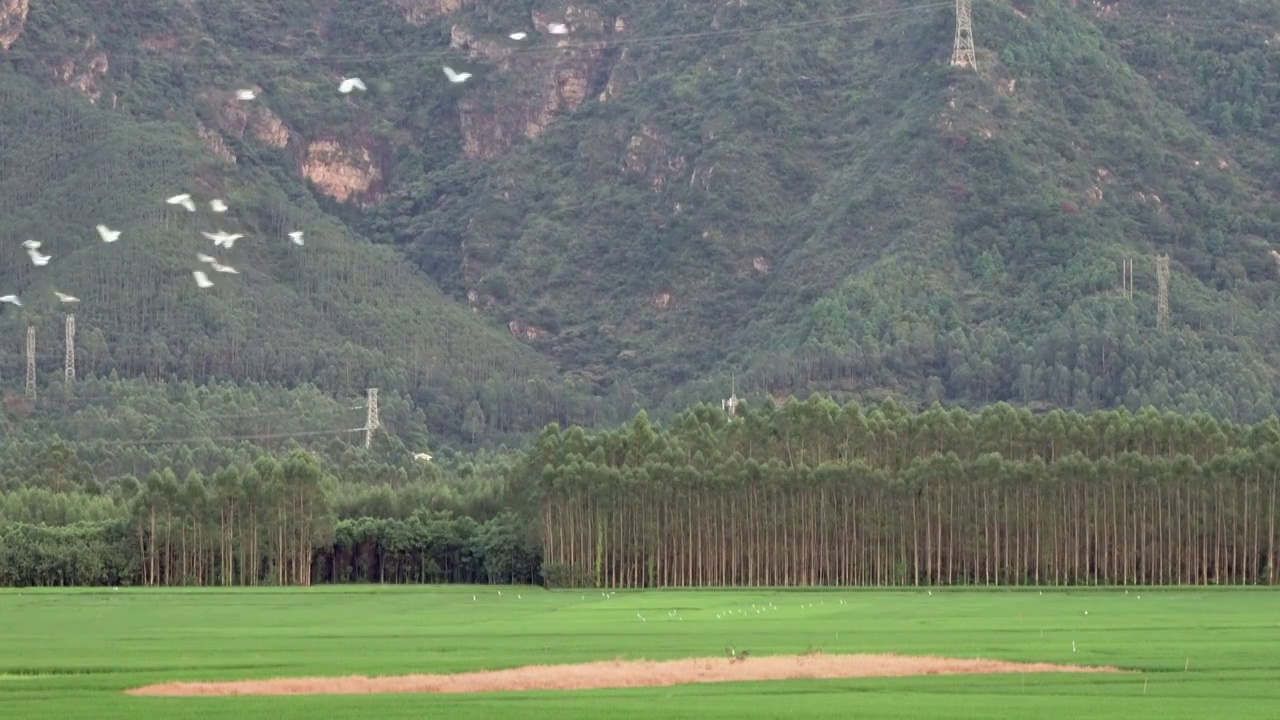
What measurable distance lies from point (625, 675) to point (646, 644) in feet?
47.0

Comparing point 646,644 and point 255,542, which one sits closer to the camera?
point 646,644

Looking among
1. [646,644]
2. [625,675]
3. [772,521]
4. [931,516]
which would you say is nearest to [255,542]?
[772,521]

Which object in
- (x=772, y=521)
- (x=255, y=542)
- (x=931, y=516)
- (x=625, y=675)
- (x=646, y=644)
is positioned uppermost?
(x=931, y=516)

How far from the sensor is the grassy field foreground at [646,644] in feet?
254

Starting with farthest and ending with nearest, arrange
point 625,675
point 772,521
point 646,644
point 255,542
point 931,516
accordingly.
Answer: point 255,542 < point 772,521 < point 931,516 < point 646,644 < point 625,675

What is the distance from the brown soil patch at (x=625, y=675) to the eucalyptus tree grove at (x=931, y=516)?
73.1 meters

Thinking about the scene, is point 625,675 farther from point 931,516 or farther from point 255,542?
point 255,542

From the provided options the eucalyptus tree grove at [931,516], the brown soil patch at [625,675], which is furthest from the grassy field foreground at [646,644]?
the eucalyptus tree grove at [931,516]

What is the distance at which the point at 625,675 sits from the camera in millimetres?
86125

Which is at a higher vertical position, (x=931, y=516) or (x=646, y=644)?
(x=931, y=516)

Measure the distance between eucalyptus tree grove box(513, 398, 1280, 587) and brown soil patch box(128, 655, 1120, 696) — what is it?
73.1 meters

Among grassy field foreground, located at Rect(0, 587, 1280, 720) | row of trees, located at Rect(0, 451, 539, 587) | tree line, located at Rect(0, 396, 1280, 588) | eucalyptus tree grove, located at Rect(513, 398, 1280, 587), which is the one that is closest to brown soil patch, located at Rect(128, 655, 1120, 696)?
grassy field foreground, located at Rect(0, 587, 1280, 720)

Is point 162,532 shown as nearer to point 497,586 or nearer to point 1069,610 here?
point 497,586

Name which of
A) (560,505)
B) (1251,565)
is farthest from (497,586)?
(1251,565)
